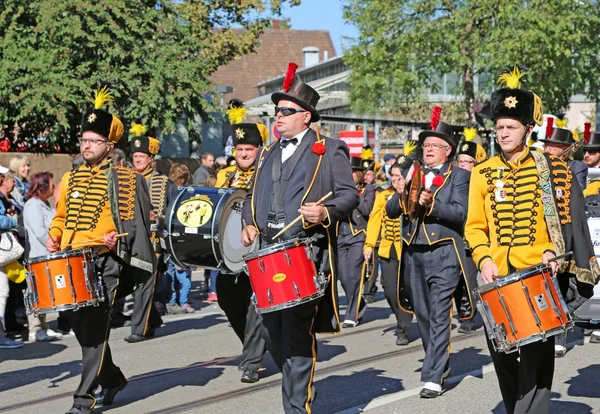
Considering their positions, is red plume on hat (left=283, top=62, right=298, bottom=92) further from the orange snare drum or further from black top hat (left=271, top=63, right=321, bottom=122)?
the orange snare drum

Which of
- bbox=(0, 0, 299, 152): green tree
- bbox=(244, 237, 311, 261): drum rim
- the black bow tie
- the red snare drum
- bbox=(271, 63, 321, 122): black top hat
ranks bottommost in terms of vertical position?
the red snare drum

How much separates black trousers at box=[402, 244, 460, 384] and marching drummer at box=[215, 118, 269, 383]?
53.9 inches

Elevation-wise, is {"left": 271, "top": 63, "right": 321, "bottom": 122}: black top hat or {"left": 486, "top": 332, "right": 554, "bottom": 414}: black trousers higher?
{"left": 271, "top": 63, "right": 321, "bottom": 122}: black top hat

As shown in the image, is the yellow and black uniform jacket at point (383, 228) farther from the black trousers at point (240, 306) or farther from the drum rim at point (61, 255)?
the drum rim at point (61, 255)

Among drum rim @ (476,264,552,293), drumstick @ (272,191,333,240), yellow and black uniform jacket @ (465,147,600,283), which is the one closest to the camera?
drum rim @ (476,264,552,293)

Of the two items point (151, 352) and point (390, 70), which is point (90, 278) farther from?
point (390, 70)

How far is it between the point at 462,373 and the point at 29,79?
1618 centimetres

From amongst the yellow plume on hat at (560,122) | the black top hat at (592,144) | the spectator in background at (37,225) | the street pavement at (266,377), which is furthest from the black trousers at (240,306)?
the yellow plume on hat at (560,122)

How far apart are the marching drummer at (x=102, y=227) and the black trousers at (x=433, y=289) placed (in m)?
2.31

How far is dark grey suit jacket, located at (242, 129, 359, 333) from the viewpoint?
22.7 feet

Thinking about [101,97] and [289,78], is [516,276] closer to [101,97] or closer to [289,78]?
[289,78]

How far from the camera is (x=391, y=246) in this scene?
12328 millimetres

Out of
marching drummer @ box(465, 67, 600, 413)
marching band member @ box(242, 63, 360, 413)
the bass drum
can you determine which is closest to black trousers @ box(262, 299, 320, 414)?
marching band member @ box(242, 63, 360, 413)

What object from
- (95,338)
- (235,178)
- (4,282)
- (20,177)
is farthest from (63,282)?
(20,177)
